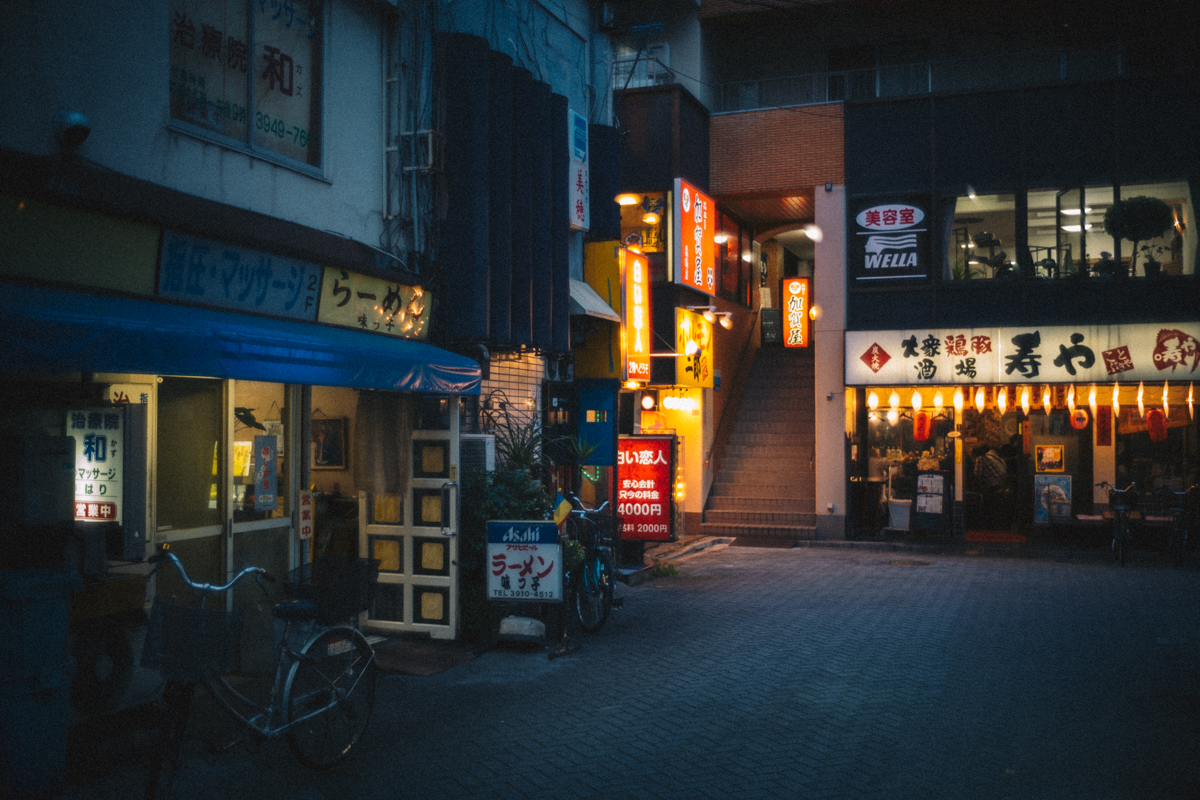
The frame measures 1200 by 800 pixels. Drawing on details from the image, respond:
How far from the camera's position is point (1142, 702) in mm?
7676

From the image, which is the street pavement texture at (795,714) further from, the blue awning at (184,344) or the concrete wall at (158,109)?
the concrete wall at (158,109)

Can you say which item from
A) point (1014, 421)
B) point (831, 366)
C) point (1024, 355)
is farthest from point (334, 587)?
point (1014, 421)

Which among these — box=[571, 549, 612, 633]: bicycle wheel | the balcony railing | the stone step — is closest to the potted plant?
the balcony railing

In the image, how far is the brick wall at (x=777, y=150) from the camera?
1969cm

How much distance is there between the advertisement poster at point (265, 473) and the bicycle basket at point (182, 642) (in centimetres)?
346

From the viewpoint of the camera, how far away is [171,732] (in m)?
5.10

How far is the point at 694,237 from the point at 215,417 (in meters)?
12.4

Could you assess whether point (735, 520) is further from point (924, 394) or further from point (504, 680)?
point (504, 680)

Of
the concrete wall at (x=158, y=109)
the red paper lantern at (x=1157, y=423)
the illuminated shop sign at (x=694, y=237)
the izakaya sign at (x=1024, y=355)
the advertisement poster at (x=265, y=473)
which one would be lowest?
the advertisement poster at (x=265, y=473)

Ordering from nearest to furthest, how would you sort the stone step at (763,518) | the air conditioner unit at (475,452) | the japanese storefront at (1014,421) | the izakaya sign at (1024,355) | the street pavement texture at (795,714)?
the street pavement texture at (795,714), the air conditioner unit at (475,452), the izakaya sign at (1024,355), the japanese storefront at (1014,421), the stone step at (763,518)

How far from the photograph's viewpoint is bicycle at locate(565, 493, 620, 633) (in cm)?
1020

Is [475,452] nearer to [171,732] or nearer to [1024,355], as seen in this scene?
[171,732]

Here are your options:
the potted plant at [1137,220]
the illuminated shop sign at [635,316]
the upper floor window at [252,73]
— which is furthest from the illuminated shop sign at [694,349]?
the upper floor window at [252,73]

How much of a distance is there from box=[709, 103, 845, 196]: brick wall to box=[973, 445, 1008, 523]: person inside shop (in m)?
6.88
